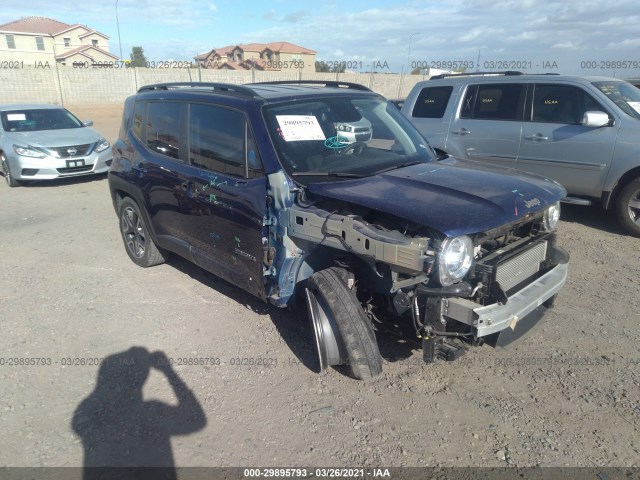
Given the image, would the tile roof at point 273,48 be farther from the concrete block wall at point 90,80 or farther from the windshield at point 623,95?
the windshield at point 623,95

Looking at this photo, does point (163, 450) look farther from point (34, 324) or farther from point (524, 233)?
point (524, 233)

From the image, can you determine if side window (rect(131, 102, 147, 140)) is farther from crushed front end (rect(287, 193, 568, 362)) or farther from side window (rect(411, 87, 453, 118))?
side window (rect(411, 87, 453, 118))

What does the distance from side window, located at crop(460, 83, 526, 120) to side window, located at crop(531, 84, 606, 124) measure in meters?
0.22

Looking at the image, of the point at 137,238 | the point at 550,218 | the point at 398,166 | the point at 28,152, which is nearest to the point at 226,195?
the point at 398,166

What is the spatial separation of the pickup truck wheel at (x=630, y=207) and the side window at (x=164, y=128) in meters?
5.33

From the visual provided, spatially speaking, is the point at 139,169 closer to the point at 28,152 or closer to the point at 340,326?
the point at 340,326

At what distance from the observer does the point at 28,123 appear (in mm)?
10359

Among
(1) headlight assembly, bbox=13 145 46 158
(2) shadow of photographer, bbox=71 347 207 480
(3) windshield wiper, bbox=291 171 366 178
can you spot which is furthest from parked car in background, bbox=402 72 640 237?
(1) headlight assembly, bbox=13 145 46 158

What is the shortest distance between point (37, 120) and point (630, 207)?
10.9 metres

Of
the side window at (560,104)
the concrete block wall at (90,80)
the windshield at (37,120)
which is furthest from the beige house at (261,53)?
the side window at (560,104)

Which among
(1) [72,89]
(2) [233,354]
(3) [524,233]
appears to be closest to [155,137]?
(2) [233,354]

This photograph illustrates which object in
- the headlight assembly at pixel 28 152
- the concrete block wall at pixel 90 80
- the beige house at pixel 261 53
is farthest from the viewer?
the beige house at pixel 261 53

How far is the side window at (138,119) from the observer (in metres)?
5.15

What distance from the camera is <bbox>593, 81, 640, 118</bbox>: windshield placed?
624 centimetres
